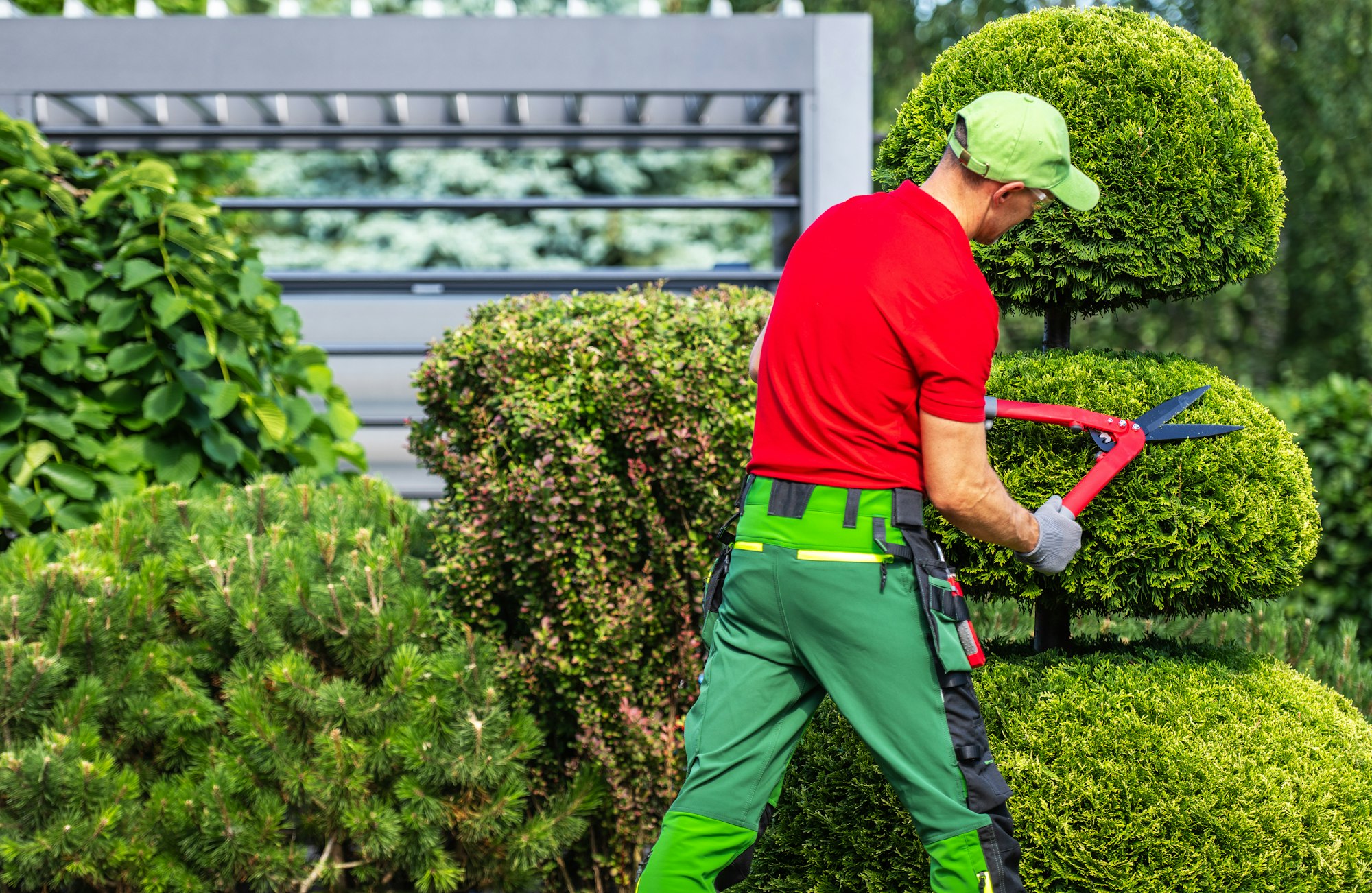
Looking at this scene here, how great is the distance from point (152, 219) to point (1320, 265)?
597 inches

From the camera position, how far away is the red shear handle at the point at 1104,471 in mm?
2410

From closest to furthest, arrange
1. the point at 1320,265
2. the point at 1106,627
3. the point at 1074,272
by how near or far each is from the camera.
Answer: the point at 1074,272, the point at 1106,627, the point at 1320,265

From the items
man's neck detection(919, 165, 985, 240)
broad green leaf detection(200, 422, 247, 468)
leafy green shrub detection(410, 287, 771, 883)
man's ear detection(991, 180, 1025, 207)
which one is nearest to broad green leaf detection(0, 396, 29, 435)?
broad green leaf detection(200, 422, 247, 468)

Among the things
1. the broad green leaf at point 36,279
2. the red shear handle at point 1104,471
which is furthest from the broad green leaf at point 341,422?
the red shear handle at point 1104,471

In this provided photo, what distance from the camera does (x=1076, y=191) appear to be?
7.50 feet

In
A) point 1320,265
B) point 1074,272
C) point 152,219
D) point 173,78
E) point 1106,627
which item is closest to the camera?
point 1074,272

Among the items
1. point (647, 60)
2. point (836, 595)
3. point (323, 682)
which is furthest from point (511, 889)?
point (647, 60)

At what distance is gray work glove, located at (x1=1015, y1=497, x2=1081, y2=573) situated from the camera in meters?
2.25

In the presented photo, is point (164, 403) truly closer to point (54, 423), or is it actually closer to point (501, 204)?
point (54, 423)

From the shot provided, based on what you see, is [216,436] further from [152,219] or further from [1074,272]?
[1074,272]

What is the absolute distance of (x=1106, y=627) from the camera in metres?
3.94

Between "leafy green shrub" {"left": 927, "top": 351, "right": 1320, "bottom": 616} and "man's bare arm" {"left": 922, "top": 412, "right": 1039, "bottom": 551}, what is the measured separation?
0.57m

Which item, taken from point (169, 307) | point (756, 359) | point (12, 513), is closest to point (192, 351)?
point (169, 307)

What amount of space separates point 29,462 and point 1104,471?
381 cm
